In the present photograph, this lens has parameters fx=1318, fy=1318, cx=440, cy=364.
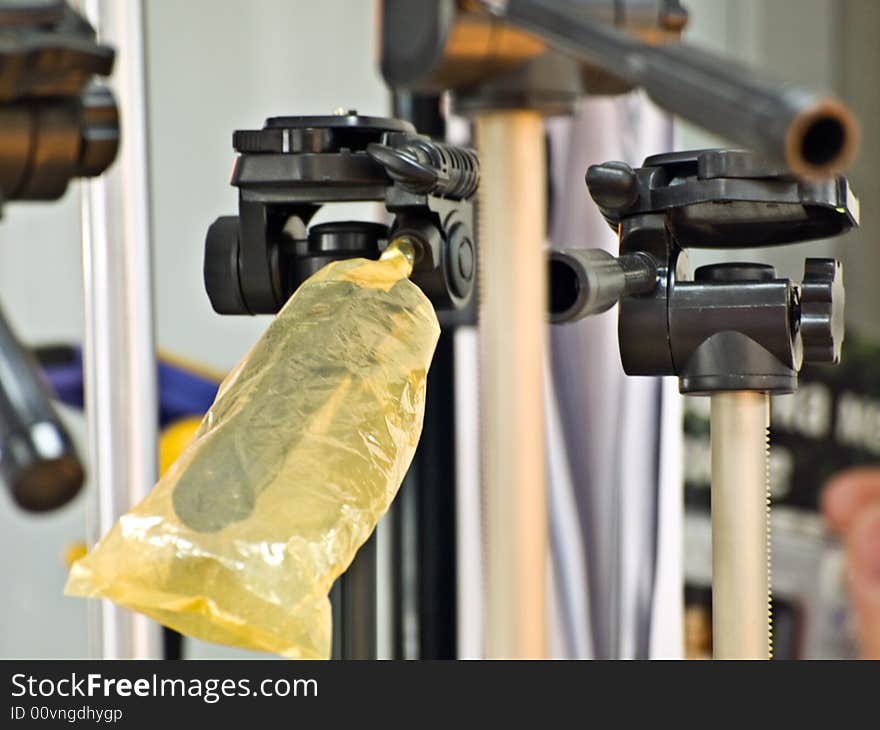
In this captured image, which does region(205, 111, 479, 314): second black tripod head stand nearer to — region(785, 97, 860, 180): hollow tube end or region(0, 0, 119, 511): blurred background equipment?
region(0, 0, 119, 511): blurred background equipment

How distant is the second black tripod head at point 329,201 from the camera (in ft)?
1.75

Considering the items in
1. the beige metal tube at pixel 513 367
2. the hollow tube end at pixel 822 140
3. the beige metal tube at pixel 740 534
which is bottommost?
the beige metal tube at pixel 740 534

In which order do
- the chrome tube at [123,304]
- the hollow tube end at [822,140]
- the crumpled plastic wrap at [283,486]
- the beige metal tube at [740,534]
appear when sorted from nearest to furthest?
the hollow tube end at [822,140]
the crumpled plastic wrap at [283,486]
the beige metal tube at [740,534]
the chrome tube at [123,304]

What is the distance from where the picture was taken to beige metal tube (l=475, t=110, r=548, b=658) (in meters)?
0.30

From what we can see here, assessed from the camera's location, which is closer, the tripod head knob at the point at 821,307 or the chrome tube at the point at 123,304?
the tripod head knob at the point at 821,307

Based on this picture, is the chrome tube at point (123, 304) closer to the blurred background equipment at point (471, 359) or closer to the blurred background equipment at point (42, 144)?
the blurred background equipment at point (471, 359)

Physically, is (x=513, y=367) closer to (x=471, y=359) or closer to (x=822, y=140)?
(x=822, y=140)

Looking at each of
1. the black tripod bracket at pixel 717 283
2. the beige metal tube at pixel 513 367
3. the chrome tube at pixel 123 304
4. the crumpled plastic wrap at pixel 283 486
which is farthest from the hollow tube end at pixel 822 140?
the chrome tube at pixel 123 304

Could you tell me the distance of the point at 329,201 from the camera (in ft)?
1.81

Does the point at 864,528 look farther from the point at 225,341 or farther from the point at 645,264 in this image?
the point at 645,264

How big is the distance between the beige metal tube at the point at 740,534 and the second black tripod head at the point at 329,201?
5.0 inches

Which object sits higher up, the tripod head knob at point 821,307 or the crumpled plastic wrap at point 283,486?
the tripod head knob at point 821,307

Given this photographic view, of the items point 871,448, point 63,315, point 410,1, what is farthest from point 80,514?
point 410,1

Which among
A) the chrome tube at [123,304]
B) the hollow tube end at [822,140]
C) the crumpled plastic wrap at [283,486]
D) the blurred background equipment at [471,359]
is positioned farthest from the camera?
the blurred background equipment at [471,359]
